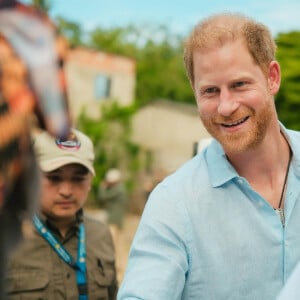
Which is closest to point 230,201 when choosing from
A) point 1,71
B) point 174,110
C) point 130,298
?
point 130,298

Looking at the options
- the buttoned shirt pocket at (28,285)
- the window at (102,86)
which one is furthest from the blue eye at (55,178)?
the window at (102,86)

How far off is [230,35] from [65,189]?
124cm

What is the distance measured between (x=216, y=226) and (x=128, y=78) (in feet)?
91.2

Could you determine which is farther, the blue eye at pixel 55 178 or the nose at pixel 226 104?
the blue eye at pixel 55 178

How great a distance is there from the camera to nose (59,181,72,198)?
10.5ft

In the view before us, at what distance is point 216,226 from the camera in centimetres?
226

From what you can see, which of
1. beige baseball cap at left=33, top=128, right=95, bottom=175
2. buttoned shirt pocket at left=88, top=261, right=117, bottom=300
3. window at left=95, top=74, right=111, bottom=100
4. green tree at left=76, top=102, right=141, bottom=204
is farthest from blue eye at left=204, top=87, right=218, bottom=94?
window at left=95, top=74, right=111, bottom=100

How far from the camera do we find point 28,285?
2.96m

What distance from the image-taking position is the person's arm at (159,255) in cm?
211

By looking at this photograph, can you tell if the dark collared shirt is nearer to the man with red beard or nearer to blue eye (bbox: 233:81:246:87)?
the man with red beard

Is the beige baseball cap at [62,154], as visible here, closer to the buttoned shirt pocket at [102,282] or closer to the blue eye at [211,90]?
the buttoned shirt pocket at [102,282]

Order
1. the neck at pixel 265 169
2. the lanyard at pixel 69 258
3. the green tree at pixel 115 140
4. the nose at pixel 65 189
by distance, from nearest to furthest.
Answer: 1. the neck at pixel 265 169
2. the lanyard at pixel 69 258
3. the nose at pixel 65 189
4. the green tree at pixel 115 140

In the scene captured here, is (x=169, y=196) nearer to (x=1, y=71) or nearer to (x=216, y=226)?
(x=216, y=226)

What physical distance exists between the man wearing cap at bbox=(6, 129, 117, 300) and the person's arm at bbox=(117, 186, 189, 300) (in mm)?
840
